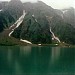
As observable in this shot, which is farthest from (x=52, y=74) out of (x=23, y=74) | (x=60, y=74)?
(x=23, y=74)

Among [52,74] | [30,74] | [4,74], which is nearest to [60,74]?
[52,74]

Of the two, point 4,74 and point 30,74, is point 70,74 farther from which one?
point 4,74

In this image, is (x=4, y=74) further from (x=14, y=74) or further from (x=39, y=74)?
(x=39, y=74)

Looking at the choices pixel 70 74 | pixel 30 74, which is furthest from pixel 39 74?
pixel 70 74

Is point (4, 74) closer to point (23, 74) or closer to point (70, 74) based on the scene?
point (23, 74)

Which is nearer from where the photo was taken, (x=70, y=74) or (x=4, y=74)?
(x=4, y=74)

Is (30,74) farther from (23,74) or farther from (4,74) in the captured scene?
(4,74)


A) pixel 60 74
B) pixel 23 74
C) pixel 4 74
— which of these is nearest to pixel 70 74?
pixel 60 74
